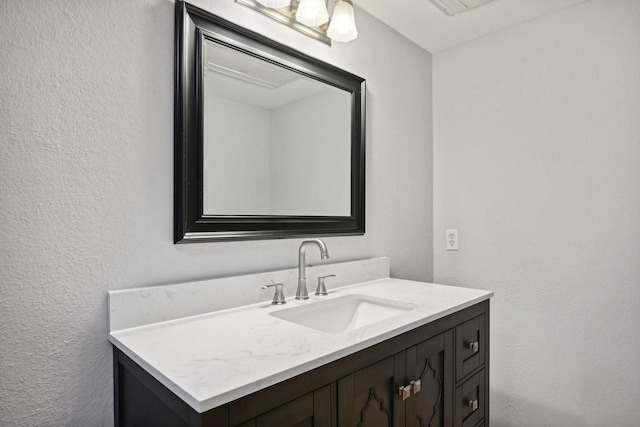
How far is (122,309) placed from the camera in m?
1.03

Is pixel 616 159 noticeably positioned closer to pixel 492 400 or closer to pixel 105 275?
pixel 492 400

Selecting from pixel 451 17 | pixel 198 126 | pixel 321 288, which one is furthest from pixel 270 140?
pixel 451 17

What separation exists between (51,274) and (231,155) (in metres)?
0.62

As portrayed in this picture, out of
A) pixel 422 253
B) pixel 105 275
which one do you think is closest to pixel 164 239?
pixel 105 275

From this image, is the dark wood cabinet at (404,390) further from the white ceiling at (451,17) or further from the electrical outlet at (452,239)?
the white ceiling at (451,17)

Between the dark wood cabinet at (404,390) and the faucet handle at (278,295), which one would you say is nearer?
the dark wood cabinet at (404,390)

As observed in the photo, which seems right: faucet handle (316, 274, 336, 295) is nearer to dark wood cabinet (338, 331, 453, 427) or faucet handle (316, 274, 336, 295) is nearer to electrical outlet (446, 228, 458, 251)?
dark wood cabinet (338, 331, 453, 427)

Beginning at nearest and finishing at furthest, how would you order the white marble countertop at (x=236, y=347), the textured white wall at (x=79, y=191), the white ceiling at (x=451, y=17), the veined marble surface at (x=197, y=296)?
the white marble countertop at (x=236, y=347)
the textured white wall at (x=79, y=191)
the veined marble surface at (x=197, y=296)
the white ceiling at (x=451, y=17)

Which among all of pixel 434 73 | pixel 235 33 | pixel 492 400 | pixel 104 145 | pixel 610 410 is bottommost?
pixel 492 400

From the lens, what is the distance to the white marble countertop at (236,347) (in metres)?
0.72

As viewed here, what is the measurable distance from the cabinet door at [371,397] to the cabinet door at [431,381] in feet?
0.20

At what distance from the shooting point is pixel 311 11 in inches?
56.1

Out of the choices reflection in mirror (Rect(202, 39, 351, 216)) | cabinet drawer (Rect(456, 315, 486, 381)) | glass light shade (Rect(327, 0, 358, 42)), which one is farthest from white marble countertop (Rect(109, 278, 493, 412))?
glass light shade (Rect(327, 0, 358, 42))

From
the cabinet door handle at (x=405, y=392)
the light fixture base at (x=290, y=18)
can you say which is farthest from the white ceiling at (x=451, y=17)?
the cabinet door handle at (x=405, y=392)
